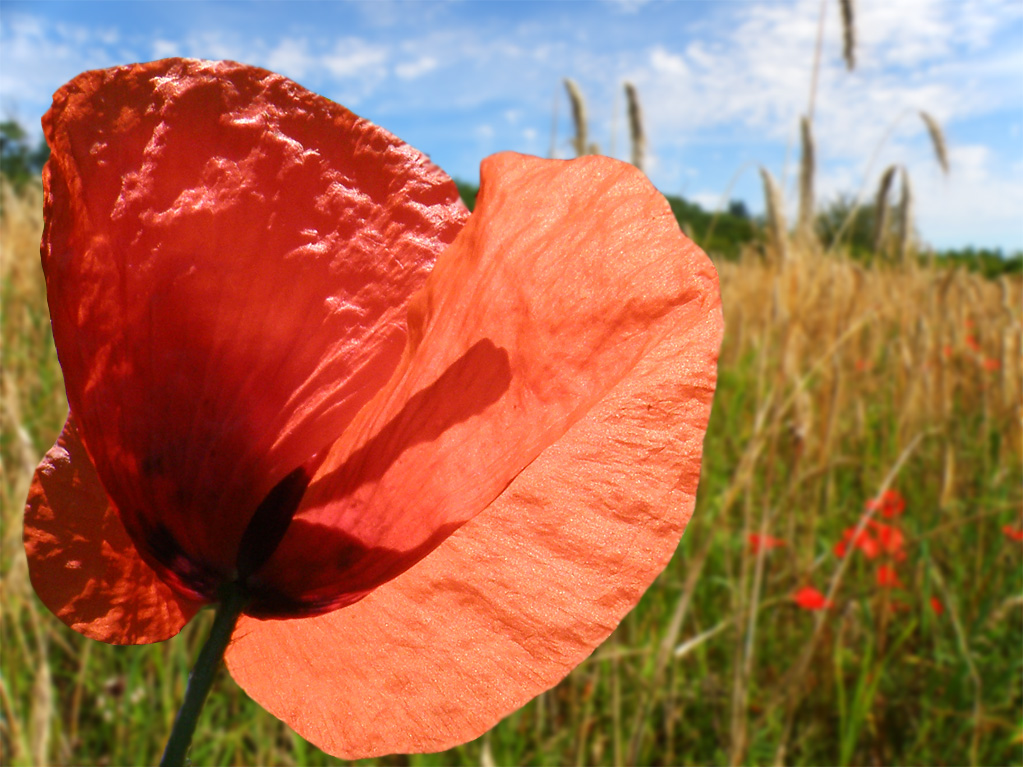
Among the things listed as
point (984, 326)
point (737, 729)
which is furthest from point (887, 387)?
point (737, 729)

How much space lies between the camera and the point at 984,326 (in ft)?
7.04

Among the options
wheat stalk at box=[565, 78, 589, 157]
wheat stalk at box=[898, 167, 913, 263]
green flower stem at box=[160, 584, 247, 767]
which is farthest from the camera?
wheat stalk at box=[898, 167, 913, 263]

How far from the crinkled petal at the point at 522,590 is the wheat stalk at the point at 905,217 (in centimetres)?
279

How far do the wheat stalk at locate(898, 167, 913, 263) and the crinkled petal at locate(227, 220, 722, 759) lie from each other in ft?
9.16

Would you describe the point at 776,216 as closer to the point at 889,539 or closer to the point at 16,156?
the point at 889,539

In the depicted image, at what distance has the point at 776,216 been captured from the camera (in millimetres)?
1990

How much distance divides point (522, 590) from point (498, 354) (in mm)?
64

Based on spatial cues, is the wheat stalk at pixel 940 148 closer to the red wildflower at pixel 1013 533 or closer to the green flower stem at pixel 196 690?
the red wildflower at pixel 1013 533

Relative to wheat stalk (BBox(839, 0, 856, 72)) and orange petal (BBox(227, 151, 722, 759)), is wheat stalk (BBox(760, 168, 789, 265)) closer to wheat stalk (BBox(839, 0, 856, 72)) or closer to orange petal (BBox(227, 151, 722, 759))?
wheat stalk (BBox(839, 0, 856, 72))

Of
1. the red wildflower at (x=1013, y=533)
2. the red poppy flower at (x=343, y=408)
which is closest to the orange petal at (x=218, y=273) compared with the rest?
the red poppy flower at (x=343, y=408)

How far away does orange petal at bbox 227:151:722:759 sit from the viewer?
8.1 inches

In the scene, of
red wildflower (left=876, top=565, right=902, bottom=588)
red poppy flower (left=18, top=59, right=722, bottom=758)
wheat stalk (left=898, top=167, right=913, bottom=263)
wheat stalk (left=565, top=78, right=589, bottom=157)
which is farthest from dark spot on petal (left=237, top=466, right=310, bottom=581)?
wheat stalk (left=898, top=167, right=913, bottom=263)

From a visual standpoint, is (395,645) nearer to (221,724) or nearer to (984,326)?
(221,724)

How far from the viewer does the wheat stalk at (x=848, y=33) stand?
8.13 ft
